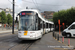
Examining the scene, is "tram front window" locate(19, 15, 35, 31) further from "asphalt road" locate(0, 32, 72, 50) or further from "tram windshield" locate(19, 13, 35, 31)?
"asphalt road" locate(0, 32, 72, 50)

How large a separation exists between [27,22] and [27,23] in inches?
4.2

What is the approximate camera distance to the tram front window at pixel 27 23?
11.0 metres

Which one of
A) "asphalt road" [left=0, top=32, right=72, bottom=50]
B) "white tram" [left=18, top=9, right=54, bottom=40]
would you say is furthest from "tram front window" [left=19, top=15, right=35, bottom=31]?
"asphalt road" [left=0, top=32, right=72, bottom=50]

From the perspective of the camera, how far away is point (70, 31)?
17.2m

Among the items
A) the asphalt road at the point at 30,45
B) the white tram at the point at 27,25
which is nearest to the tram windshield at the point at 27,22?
the white tram at the point at 27,25

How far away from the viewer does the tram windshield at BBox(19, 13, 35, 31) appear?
11.1 meters

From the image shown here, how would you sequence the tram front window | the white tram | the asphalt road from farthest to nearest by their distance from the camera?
1. the tram front window
2. the white tram
3. the asphalt road

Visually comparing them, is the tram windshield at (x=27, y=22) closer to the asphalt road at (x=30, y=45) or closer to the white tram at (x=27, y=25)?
the white tram at (x=27, y=25)

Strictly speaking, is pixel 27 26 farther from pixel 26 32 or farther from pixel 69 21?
pixel 69 21

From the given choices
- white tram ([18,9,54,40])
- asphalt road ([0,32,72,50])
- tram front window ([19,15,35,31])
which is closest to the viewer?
asphalt road ([0,32,72,50])

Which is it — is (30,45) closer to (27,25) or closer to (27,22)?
(27,25)

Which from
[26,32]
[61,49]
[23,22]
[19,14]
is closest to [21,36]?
[26,32]

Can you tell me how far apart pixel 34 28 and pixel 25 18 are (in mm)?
1448

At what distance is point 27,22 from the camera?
11.1 meters
